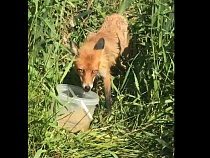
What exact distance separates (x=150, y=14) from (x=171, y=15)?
40 centimetres

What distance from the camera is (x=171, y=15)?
400 centimetres

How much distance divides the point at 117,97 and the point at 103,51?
68 cm

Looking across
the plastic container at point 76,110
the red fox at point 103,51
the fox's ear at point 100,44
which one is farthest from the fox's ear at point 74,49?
the plastic container at point 76,110

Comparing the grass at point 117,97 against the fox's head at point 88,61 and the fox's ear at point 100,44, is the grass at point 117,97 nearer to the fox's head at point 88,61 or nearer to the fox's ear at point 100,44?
the fox's head at point 88,61

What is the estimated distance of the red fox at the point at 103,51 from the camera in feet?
14.2

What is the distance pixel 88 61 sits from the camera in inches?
173

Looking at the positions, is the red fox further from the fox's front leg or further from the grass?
the grass

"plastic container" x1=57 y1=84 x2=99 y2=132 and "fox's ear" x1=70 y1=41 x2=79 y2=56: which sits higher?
"fox's ear" x1=70 y1=41 x2=79 y2=56

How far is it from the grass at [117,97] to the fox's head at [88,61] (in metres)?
0.13

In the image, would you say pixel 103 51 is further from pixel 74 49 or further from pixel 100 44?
pixel 74 49

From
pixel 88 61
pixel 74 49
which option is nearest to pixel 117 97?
pixel 88 61

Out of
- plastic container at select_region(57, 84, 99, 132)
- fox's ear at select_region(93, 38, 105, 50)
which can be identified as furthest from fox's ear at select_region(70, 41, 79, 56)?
plastic container at select_region(57, 84, 99, 132)

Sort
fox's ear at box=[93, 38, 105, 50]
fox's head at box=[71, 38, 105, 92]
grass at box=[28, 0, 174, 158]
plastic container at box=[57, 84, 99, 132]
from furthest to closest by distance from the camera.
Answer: fox's ear at box=[93, 38, 105, 50] → fox's head at box=[71, 38, 105, 92] → plastic container at box=[57, 84, 99, 132] → grass at box=[28, 0, 174, 158]

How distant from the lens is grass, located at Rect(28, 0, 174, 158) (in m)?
3.19
